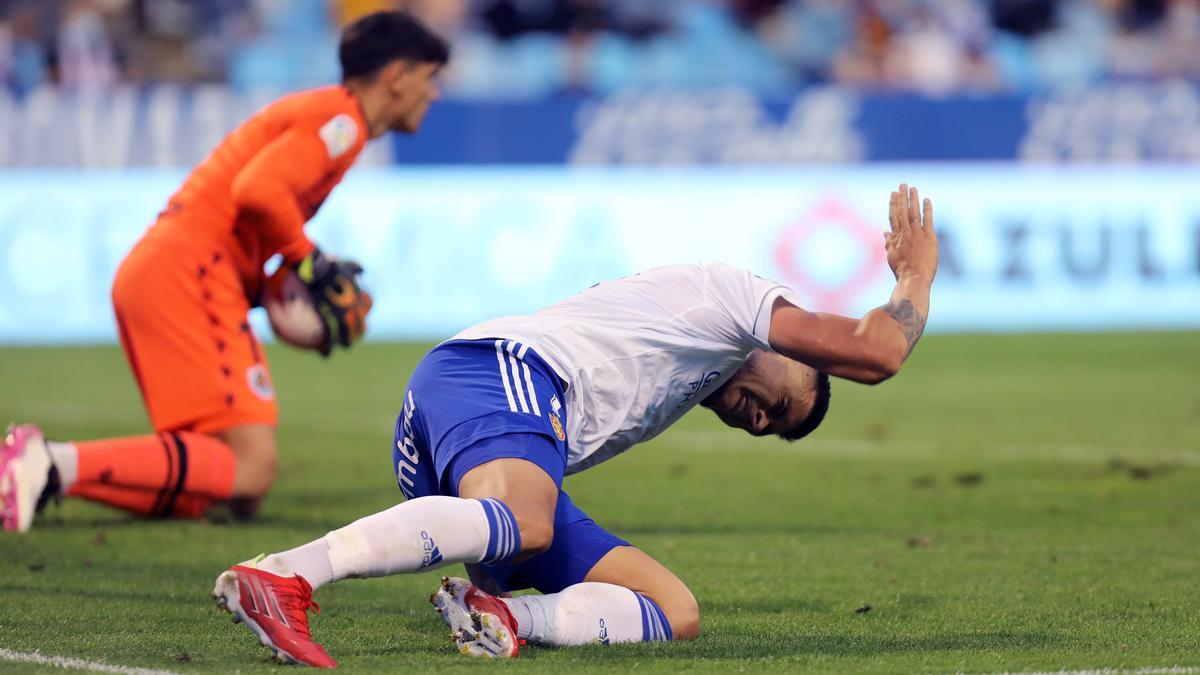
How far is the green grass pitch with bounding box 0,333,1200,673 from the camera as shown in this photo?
4.55 m

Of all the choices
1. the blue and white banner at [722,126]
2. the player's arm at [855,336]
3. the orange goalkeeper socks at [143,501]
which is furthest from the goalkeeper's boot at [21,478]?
the blue and white banner at [722,126]

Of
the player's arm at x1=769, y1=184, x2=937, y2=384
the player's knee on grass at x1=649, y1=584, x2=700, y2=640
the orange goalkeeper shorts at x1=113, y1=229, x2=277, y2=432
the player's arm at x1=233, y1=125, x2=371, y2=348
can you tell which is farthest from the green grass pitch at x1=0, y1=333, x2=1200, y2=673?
the player's arm at x1=233, y1=125, x2=371, y2=348

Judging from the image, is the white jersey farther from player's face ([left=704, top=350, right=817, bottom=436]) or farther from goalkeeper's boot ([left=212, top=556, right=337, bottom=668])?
goalkeeper's boot ([left=212, top=556, right=337, bottom=668])

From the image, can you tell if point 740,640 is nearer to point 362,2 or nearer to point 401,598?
point 401,598

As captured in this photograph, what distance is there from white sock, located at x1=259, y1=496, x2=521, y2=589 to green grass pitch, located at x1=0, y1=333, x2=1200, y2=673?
291 mm

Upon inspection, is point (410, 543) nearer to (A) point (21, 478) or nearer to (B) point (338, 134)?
(A) point (21, 478)

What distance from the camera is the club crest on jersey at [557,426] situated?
14.8ft

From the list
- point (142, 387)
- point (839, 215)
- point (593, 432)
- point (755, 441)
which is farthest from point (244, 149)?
point (839, 215)

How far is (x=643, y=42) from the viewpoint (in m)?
19.2

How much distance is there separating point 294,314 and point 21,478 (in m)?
1.23

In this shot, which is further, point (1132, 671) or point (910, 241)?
point (910, 241)

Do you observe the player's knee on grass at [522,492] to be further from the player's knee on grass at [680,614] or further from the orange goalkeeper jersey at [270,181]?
Result: the orange goalkeeper jersey at [270,181]

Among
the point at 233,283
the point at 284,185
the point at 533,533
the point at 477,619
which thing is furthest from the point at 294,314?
the point at 533,533

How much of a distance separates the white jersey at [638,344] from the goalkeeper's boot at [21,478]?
2.48 m
